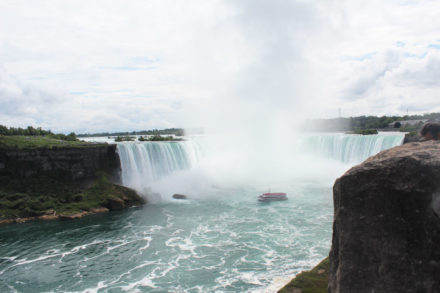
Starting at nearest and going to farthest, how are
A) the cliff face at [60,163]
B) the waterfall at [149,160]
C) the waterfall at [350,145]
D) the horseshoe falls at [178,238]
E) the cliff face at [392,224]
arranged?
the cliff face at [392,224]
the horseshoe falls at [178,238]
the cliff face at [60,163]
the waterfall at [149,160]
the waterfall at [350,145]

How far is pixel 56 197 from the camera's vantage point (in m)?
29.0

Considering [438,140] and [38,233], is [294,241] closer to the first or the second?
[438,140]

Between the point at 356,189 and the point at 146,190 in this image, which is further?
the point at 146,190

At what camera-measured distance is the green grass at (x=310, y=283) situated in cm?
1067

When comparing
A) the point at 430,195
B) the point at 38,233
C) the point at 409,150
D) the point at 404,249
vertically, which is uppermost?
the point at 409,150

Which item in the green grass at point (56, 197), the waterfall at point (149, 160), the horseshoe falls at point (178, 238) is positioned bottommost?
the horseshoe falls at point (178, 238)

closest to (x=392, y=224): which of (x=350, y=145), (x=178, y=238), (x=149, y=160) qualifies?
(x=178, y=238)

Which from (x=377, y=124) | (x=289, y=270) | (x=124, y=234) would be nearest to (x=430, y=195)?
(x=289, y=270)

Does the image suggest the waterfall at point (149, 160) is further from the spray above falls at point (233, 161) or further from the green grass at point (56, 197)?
the green grass at point (56, 197)

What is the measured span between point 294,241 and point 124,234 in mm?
11160

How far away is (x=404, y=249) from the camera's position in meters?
4.13

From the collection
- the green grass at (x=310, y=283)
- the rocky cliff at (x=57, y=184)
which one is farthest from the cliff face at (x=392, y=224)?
the rocky cliff at (x=57, y=184)

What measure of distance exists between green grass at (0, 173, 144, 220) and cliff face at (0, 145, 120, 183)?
0.83 m

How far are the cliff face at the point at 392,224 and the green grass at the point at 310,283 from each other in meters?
6.67
